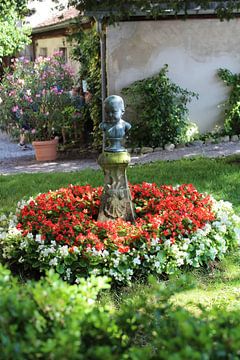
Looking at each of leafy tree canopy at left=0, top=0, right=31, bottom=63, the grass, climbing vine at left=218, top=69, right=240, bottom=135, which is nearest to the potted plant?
the grass

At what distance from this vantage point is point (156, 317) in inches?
98.8

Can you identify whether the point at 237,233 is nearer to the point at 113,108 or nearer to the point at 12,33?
the point at 113,108

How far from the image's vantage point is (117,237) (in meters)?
4.92

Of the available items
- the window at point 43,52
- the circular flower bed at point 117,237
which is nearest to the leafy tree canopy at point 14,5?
the window at point 43,52

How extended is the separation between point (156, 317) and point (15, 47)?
14.7 metres

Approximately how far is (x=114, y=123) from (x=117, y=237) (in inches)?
43.0

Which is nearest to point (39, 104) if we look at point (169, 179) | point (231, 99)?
point (231, 99)

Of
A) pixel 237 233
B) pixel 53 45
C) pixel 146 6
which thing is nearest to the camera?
pixel 237 233

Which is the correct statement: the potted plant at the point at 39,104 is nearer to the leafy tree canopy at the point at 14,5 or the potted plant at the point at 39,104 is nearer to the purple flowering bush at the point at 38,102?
the purple flowering bush at the point at 38,102

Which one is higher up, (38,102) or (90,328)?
(38,102)

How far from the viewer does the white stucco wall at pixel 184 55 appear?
11.7 metres

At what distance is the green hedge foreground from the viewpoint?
2076 mm

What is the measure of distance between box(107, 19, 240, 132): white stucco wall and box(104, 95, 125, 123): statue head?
6.64 meters

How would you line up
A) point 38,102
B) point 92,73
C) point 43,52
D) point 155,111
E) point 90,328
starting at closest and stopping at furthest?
point 90,328
point 155,111
point 38,102
point 92,73
point 43,52
